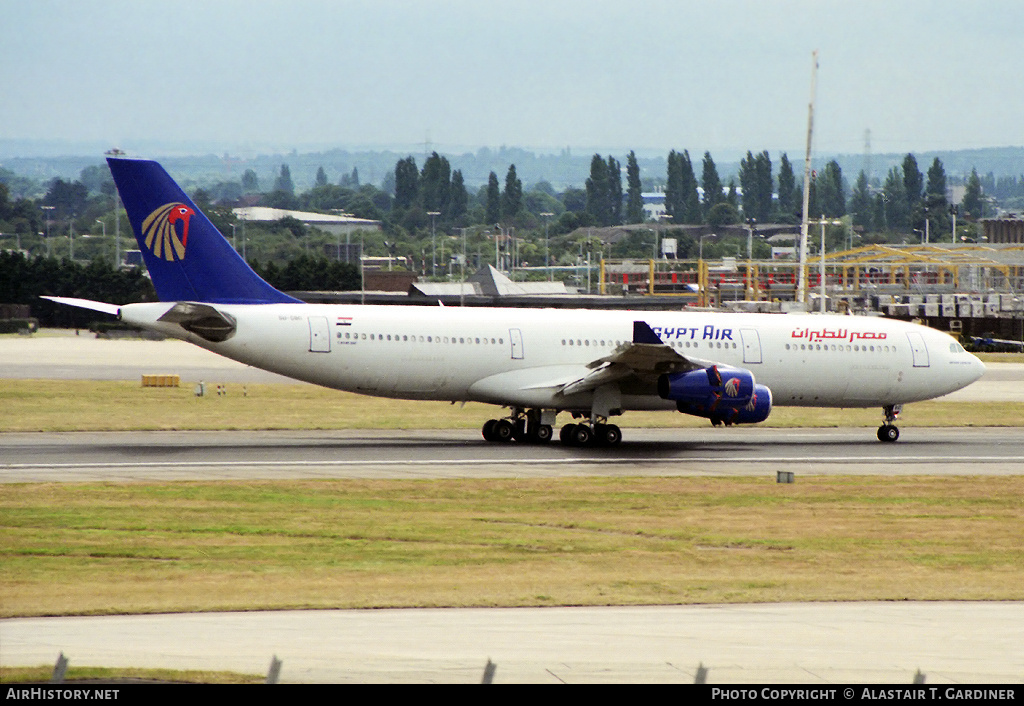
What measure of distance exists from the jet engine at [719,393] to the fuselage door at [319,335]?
901 centimetres

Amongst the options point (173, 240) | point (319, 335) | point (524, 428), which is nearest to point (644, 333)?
point (524, 428)

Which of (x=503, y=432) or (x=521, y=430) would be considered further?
(x=521, y=430)

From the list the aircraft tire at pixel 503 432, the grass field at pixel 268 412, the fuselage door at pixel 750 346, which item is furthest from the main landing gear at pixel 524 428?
the grass field at pixel 268 412

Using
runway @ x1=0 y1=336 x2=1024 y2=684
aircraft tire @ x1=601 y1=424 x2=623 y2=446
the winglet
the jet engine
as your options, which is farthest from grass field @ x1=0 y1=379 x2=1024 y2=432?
Result: runway @ x1=0 y1=336 x2=1024 y2=684

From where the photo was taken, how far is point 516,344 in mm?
36312

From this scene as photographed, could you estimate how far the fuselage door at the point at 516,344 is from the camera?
119ft

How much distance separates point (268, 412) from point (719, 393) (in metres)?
17.6

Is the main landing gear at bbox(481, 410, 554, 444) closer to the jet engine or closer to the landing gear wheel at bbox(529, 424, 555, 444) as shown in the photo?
the landing gear wheel at bbox(529, 424, 555, 444)

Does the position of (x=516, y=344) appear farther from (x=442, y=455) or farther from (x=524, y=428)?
(x=442, y=455)

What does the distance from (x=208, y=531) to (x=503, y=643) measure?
9208 millimetres

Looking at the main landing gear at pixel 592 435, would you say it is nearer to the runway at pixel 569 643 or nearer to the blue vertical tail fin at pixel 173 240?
the blue vertical tail fin at pixel 173 240
